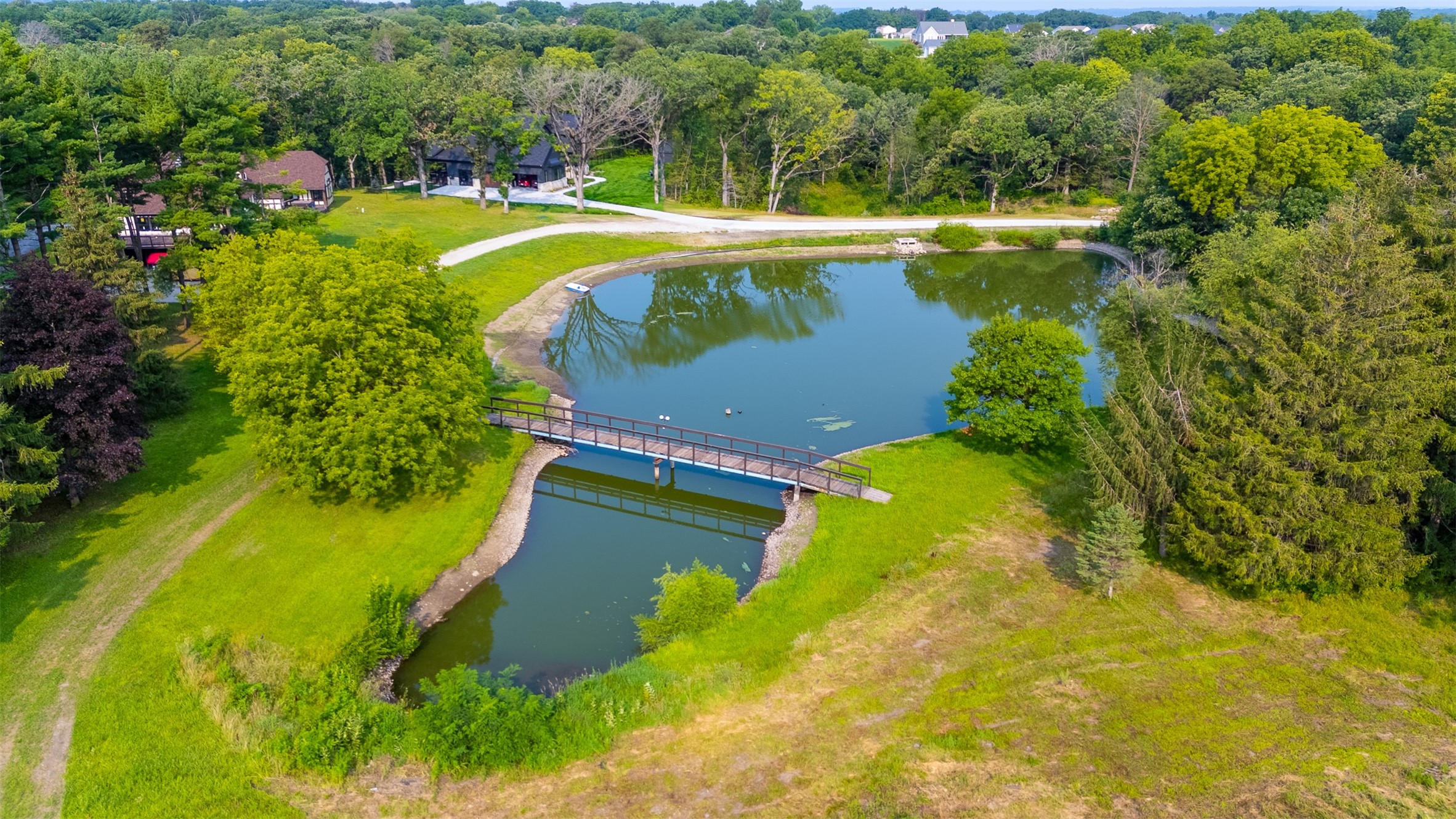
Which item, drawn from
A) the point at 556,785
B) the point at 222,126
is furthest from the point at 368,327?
the point at 222,126

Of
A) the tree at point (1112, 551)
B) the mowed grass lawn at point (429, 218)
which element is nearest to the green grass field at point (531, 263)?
the mowed grass lawn at point (429, 218)

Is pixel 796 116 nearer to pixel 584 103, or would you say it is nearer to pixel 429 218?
pixel 584 103

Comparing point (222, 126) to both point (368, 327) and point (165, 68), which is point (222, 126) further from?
point (368, 327)

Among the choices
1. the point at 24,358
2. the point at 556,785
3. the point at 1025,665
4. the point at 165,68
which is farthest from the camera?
the point at 165,68

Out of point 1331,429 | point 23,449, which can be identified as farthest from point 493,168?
point 1331,429

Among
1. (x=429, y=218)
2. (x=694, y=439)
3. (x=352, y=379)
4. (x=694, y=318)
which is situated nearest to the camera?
(x=352, y=379)

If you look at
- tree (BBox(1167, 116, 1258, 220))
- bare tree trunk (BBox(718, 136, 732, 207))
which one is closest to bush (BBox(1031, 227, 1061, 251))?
tree (BBox(1167, 116, 1258, 220))
